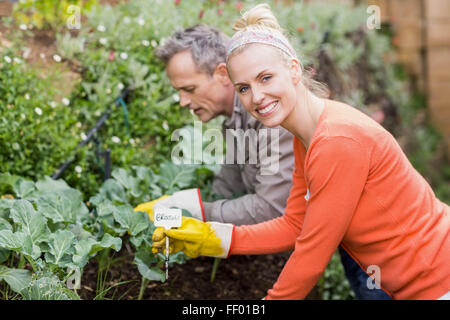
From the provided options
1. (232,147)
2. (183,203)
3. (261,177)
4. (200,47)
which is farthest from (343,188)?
(200,47)

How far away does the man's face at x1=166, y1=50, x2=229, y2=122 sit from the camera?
2463mm

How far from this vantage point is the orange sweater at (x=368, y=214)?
5.01 feet

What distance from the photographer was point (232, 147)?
2553 millimetres

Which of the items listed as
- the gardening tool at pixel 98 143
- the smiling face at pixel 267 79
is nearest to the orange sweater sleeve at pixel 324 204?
the smiling face at pixel 267 79

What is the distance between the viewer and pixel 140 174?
2492 mm

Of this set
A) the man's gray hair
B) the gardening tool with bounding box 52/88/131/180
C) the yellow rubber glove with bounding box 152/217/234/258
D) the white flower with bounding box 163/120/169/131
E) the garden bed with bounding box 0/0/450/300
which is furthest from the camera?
the white flower with bounding box 163/120/169/131

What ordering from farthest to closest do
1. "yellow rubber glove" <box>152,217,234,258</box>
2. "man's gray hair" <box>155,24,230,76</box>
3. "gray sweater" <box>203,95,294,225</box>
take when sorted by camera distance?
"man's gray hair" <box>155,24,230,76</box> < "gray sweater" <box>203,95,294,225</box> < "yellow rubber glove" <box>152,217,234,258</box>

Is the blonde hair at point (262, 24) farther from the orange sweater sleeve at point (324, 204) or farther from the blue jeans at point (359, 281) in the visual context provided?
the blue jeans at point (359, 281)

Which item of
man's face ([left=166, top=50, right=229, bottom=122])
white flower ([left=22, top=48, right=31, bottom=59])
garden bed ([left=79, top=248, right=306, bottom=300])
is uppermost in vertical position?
white flower ([left=22, top=48, right=31, bottom=59])

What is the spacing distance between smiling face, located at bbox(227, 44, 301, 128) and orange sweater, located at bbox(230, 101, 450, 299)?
14 centimetres

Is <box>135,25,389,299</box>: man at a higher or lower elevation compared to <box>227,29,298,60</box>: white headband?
lower

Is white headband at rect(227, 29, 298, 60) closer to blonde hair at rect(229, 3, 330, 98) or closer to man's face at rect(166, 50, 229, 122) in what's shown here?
blonde hair at rect(229, 3, 330, 98)

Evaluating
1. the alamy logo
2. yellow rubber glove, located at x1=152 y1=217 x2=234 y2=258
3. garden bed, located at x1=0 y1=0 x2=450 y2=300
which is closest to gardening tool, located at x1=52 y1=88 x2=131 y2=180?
garden bed, located at x1=0 y1=0 x2=450 y2=300
